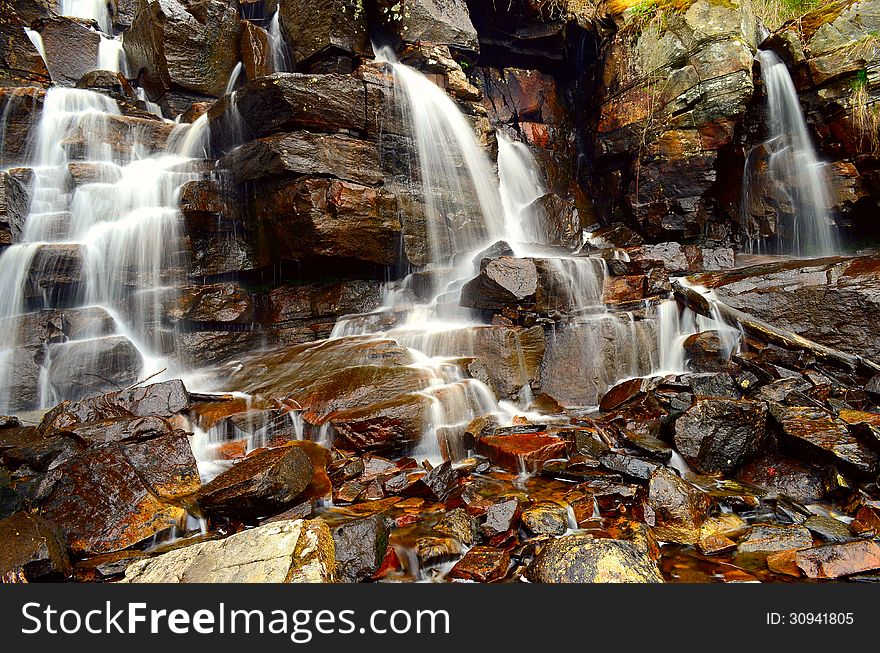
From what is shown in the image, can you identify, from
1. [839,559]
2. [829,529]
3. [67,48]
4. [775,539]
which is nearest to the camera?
[839,559]

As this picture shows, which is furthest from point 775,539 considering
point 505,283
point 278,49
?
point 278,49

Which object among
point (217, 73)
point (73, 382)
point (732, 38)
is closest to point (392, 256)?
point (73, 382)

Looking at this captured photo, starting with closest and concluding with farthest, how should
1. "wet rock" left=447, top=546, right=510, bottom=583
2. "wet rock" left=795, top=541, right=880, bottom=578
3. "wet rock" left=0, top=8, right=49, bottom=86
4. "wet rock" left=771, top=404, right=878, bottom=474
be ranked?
"wet rock" left=795, top=541, right=880, bottom=578
"wet rock" left=447, top=546, right=510, bottom=583
"wet rock" left=771, top=404, right=878, bottom=474
"wet rock" left=0, top=8, right=49, bottom=86

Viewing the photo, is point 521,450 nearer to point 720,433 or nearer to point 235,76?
point 720,433

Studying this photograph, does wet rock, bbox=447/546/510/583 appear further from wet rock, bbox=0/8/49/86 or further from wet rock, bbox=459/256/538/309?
wet rock, bbox=0/8/49/86

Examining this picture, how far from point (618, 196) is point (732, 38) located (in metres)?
4.15

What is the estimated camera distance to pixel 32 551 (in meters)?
3.40

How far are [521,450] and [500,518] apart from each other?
1.40 meters

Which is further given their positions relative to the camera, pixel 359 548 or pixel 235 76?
pixel 235 76

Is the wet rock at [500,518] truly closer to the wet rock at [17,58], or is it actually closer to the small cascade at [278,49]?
the small cascade at [278,49]

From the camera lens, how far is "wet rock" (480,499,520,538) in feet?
13.1

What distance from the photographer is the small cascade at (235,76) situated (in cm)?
1348

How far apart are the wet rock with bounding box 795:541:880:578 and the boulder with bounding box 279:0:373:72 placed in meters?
12.0

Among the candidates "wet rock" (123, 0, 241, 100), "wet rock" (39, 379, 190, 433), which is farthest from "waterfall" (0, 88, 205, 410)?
"wet rock" (123, 0, 241, 100)
